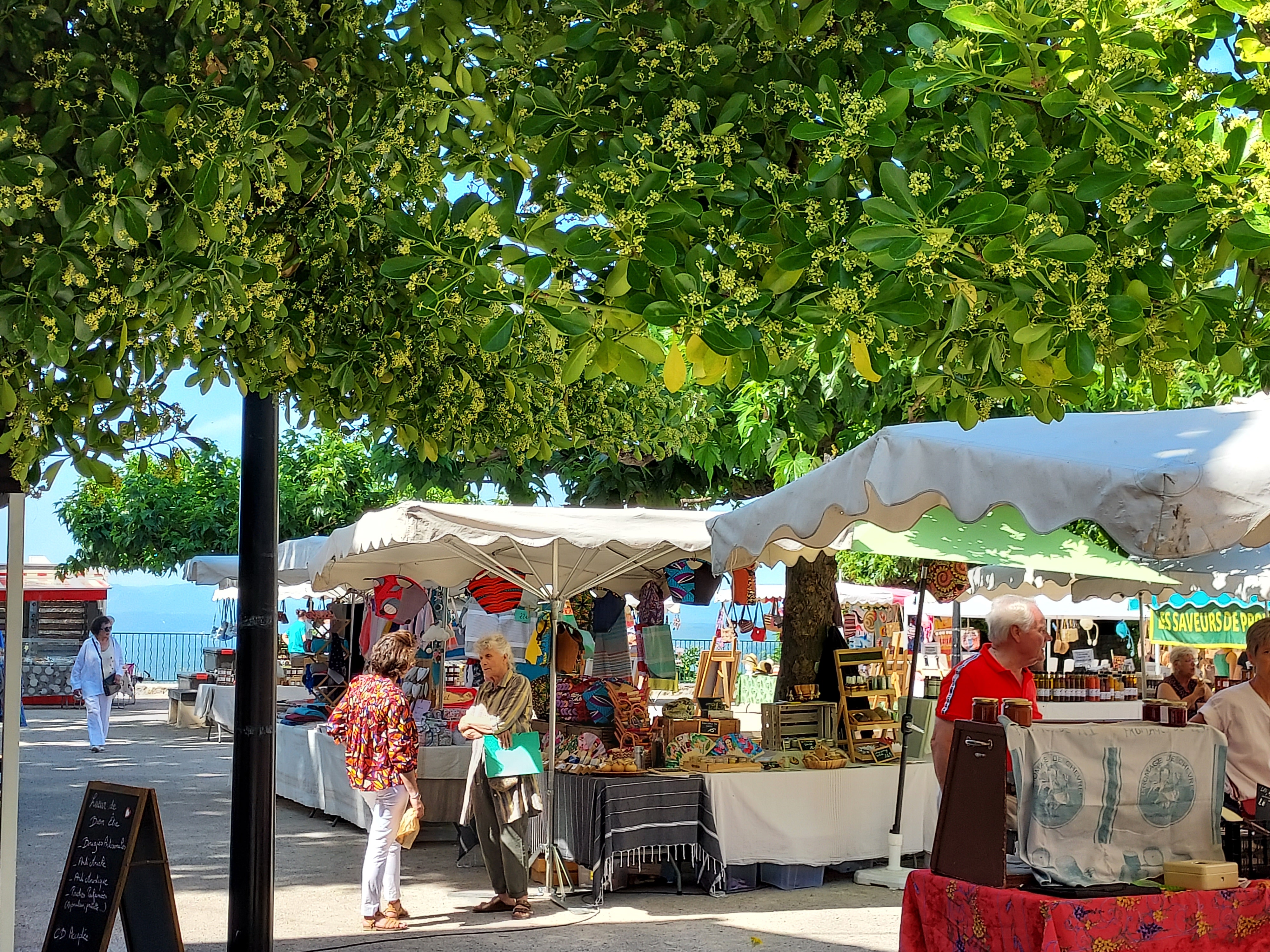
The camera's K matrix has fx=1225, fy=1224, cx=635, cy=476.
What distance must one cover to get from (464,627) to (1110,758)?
10.0 m

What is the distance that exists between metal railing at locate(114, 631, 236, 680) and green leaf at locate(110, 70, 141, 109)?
126ft

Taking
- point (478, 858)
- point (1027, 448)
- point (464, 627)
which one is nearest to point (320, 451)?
point (464, 627)

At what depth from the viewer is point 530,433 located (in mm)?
5363

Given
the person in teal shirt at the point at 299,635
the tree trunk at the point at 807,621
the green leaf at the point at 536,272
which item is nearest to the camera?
the green leaf at the point at 536,272

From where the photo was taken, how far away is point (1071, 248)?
6.61ft

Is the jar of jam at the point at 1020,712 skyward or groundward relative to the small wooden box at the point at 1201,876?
skyward

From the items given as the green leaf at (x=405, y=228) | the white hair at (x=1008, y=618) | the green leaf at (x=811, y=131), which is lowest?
the white hair at (x=1008, y=618)

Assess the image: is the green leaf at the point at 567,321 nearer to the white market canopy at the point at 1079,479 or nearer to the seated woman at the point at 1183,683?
the white market canopy at the point at 1079,479

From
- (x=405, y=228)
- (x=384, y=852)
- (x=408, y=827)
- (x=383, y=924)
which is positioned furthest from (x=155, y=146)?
(x=383, y=924)

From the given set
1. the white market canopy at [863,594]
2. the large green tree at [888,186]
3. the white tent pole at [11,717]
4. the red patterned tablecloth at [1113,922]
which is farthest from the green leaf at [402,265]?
the white market canopy at [863,594]

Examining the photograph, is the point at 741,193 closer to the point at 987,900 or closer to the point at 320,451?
the point at 987,900

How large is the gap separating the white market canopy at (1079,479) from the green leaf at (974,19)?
282cm

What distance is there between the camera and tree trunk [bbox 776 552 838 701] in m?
11.0

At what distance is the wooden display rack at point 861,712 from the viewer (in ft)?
30.5
